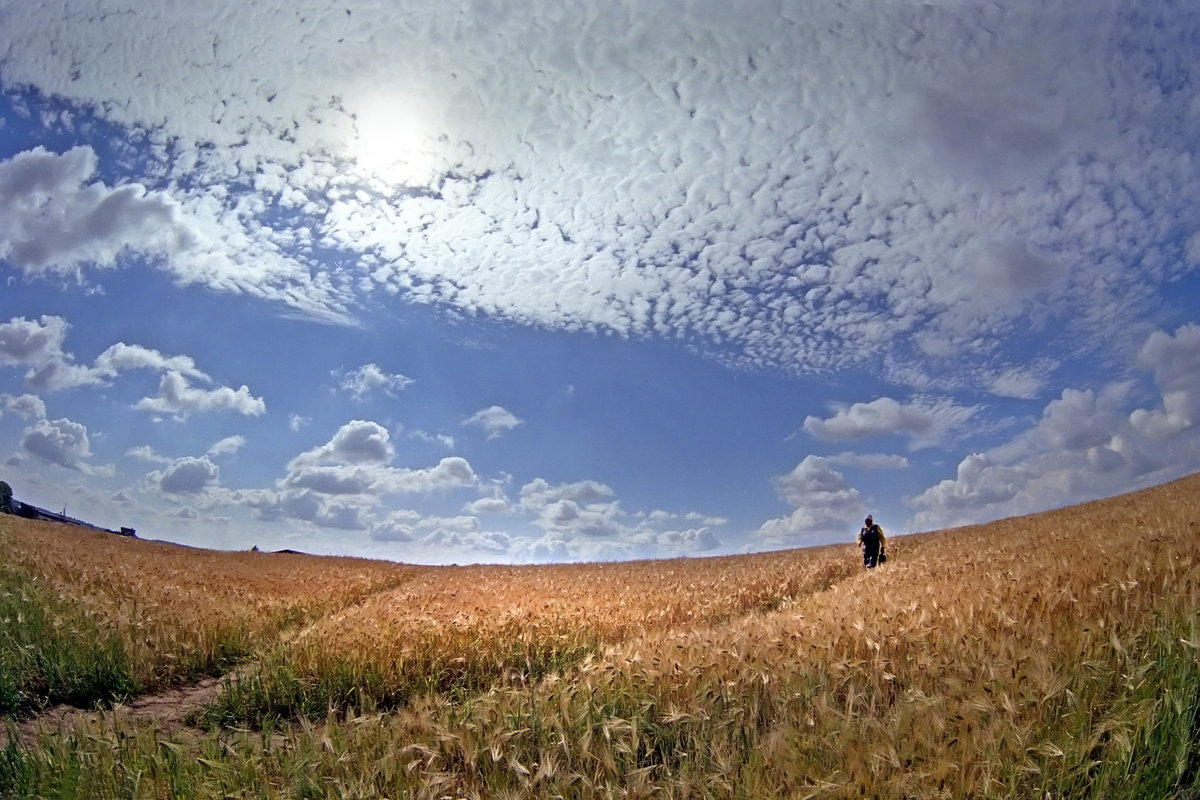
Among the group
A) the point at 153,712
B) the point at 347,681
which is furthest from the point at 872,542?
the point at 153,712

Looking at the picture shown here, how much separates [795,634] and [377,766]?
4270 mm

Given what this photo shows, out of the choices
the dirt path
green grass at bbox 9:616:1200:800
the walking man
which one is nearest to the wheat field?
green grass at bbox 9:616:1200:800

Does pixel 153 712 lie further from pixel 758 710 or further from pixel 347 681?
pixel 758 710

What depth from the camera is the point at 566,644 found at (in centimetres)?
1034

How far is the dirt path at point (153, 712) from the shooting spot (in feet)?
24.2

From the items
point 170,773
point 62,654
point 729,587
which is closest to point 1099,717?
point 170,773

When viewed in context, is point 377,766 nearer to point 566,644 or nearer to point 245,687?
point 245,687

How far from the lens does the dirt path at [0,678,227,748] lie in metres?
7.37

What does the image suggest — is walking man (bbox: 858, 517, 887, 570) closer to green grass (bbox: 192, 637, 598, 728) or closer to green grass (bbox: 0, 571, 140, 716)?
green grass (bbox: 192, 637, 598, 728)

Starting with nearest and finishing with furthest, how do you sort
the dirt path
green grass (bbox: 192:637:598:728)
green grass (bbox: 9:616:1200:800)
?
1. green grass (bbox: 9:616:1200:800)
2. the dirt path
3. green grass (bbox: 192:637:598:728)

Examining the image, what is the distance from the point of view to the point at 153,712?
27.7 ft

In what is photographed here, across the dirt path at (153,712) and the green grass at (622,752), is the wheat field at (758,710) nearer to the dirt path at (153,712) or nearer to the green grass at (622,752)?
the green grass at (622,752)

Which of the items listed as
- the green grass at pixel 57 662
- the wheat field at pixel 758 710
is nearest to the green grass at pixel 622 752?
the wheat field at pixel 758 710

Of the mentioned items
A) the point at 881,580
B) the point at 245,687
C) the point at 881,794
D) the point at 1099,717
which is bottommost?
the point at 245,687
